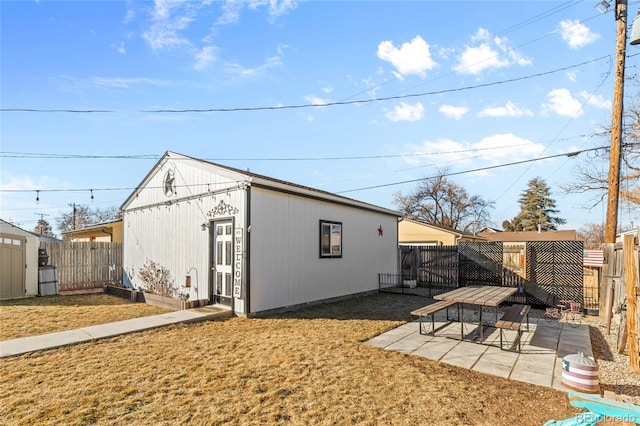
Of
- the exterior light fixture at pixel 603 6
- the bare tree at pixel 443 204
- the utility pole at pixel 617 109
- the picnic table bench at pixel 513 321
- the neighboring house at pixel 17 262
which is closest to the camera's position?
the picnic table bench at pixel 513 321

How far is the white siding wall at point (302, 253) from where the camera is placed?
797 cm

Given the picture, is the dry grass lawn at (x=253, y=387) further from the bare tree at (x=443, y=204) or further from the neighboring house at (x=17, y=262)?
the bare tree at (x=443, y=204)

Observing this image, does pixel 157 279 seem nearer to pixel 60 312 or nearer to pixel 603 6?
pixel 60 312

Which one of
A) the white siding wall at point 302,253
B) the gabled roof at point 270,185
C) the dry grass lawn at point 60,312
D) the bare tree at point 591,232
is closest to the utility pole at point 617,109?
the gabled roof at point 270,185

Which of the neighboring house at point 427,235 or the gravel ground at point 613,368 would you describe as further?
the neighboring house at point 427,235

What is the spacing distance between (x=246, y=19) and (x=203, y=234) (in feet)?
19.6

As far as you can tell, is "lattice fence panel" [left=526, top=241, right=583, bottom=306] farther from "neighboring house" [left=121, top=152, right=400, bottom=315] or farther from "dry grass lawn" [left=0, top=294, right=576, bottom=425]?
"dry grass lawn" [left=0, top=294, right=576, bottom=425]

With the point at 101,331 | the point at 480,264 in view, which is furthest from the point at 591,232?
the point at 101,331

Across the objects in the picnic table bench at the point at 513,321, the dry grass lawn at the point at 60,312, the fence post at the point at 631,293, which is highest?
the fence post at the point at 631,293

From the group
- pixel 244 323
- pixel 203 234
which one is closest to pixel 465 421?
pixel 244 323

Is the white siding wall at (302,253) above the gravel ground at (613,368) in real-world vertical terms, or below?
above

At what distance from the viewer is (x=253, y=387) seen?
379 centimetres

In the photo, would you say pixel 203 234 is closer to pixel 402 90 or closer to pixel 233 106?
pixel 233 106

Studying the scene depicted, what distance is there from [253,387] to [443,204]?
3739 cm
